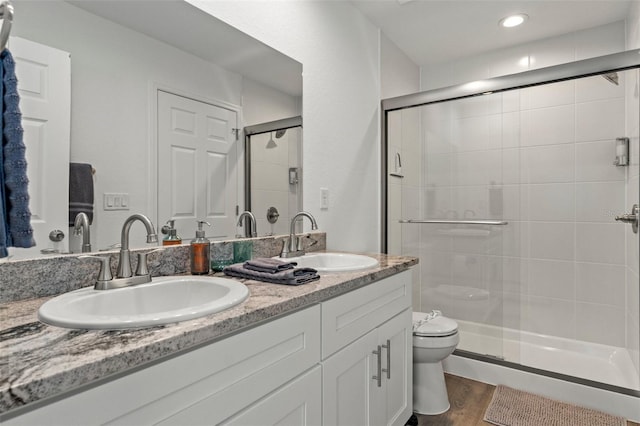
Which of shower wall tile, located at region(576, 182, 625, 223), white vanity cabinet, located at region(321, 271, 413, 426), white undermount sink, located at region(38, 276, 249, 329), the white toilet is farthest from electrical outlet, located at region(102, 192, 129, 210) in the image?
shower wall tile, located at region(576, 182, 625, 223)

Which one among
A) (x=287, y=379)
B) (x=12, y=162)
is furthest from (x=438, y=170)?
(x=12, y=162)

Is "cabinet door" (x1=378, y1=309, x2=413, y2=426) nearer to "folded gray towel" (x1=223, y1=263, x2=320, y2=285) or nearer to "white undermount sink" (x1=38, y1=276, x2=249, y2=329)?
"folded gray towel" (x1=223, y1=263, x2=320, y2=285)

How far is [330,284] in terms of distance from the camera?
1145 millimetres

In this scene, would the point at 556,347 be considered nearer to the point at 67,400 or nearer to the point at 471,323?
the point at 471,323

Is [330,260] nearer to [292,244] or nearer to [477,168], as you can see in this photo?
[292,244]

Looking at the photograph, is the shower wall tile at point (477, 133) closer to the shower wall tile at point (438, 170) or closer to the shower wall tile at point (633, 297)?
the shower wall tile at point (438, 170)

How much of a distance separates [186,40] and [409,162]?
5.91 ft

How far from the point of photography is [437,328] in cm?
197

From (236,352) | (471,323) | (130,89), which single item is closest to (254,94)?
(130,89)

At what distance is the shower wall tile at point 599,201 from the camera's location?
2412 mm

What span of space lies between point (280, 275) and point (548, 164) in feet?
7.54

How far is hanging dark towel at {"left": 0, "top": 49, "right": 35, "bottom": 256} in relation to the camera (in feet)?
2.65

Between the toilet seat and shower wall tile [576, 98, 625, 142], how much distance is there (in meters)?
1.58

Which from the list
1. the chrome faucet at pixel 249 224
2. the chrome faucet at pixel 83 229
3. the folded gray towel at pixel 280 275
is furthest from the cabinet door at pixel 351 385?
the chrome faucet at pixel 83 229
